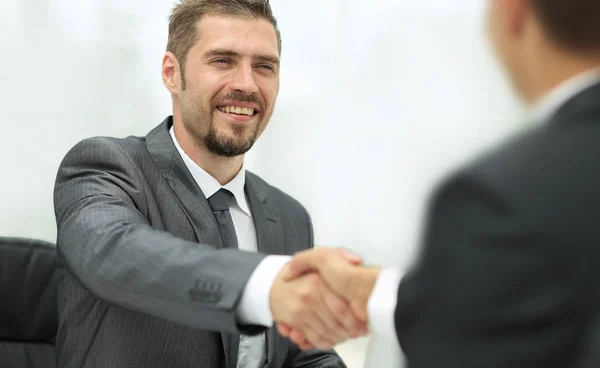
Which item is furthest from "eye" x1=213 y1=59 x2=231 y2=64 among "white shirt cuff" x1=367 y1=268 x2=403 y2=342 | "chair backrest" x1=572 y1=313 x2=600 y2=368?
"chair backrest" x1=572 y1=313 x2=600 y2=368

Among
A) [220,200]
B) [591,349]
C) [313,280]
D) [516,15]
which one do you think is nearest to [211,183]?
[220,200]

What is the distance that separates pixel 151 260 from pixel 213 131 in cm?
69

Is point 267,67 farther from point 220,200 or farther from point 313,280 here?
point 313,280

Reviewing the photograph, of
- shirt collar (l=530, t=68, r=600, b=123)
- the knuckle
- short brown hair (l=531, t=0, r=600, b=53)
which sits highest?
short brown hair (l=531, t=0, r=600, b=53)

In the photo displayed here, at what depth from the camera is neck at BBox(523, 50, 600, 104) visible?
68 centimetres

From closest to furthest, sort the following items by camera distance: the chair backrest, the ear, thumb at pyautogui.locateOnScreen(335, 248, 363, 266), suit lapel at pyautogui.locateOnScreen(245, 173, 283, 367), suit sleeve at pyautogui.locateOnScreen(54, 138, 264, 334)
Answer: the chair backrest → suit sleeve at pyautogui.locateOnScreen(54, 138, 264, 334) → thumb at pyautogui.locateOnScreen(335, 248, 363, 266) → suit lapel at pyautogui.locateOnScreen(245, 173, 283, 367) → the ear

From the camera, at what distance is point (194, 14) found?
2.08 metres

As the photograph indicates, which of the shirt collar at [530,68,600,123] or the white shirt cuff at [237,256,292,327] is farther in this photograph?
the white shirt cuff at [237,256,292,327]

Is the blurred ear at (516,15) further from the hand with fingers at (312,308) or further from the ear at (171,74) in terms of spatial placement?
the ear at (171,74)

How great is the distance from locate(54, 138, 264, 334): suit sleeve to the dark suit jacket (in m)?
0.67

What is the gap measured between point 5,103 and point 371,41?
3.82ft

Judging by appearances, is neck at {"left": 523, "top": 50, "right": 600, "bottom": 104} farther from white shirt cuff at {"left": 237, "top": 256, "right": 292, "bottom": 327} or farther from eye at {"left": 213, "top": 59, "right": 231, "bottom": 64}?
eye at {"left": 213, "top": 59, "right": 231, "bottom": 64}

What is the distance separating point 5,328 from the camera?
1.92 m

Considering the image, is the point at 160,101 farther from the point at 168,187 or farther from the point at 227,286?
the point at 227,286
